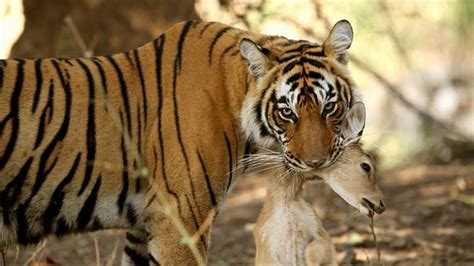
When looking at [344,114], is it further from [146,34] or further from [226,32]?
[146,34]

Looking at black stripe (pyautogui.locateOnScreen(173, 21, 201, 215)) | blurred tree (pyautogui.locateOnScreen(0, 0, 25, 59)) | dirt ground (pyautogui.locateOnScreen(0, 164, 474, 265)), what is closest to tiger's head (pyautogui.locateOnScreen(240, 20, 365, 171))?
black stripe (pyautogui.locateOnScreen(173, 21, 201, 215))

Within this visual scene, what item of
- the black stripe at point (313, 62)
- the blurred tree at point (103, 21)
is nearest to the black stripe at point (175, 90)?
the black stripe at point (313, 62)

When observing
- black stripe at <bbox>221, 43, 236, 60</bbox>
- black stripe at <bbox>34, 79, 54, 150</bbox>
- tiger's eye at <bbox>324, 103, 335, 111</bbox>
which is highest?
black stripe at <bbox>221, 43, 236, 60</bbox>

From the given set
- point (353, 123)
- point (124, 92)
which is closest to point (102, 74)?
point (124, 92)

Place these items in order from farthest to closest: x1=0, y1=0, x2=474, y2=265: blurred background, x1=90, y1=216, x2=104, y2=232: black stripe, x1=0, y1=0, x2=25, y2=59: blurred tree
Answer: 1. x1=0, y1=0, x2=25, y2=59: blurred tree
2. x1=0, y1=0, x2=474, y2=265: blurred background
3. x1=90, y1=216, x2=104, y2=232: black stripe

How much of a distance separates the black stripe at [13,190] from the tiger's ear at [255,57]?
113 cm

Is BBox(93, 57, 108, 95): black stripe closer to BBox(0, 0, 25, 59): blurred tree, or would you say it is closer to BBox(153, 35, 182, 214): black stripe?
BBox(153, 35, 182, 214): black stripe

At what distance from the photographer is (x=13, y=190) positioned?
5191 mm

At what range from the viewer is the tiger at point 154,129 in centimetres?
522

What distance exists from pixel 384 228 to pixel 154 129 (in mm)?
3021

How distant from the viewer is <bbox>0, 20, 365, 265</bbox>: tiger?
522 cm

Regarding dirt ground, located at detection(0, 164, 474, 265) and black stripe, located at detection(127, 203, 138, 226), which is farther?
dirt ground, located at detection(0, 164, 474, 265)

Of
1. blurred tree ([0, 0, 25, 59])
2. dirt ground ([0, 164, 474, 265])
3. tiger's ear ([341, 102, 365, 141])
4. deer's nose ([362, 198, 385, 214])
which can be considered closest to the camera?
deer's nose ([362, 198, 385, 214])

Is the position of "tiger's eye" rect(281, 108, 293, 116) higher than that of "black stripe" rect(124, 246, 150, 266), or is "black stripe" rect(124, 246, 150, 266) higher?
"tiger's eye" rect(281, 108, 293, 116)
